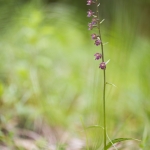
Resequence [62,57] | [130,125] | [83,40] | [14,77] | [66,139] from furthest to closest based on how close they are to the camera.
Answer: [83,40] → [62,57] → [14,77] → [130,125] → [66,139]

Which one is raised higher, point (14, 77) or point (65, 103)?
point (14, 77)

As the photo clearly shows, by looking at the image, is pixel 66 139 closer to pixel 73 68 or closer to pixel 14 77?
pixel 14 77

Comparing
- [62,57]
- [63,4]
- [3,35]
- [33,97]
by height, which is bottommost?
[33,97]

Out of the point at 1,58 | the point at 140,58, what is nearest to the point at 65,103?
the point at 1,58

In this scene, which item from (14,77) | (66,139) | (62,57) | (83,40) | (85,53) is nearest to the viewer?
(66,139)

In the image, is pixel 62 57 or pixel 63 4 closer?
pixel 62 57

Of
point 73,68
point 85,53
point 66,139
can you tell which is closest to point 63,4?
point 85,53
